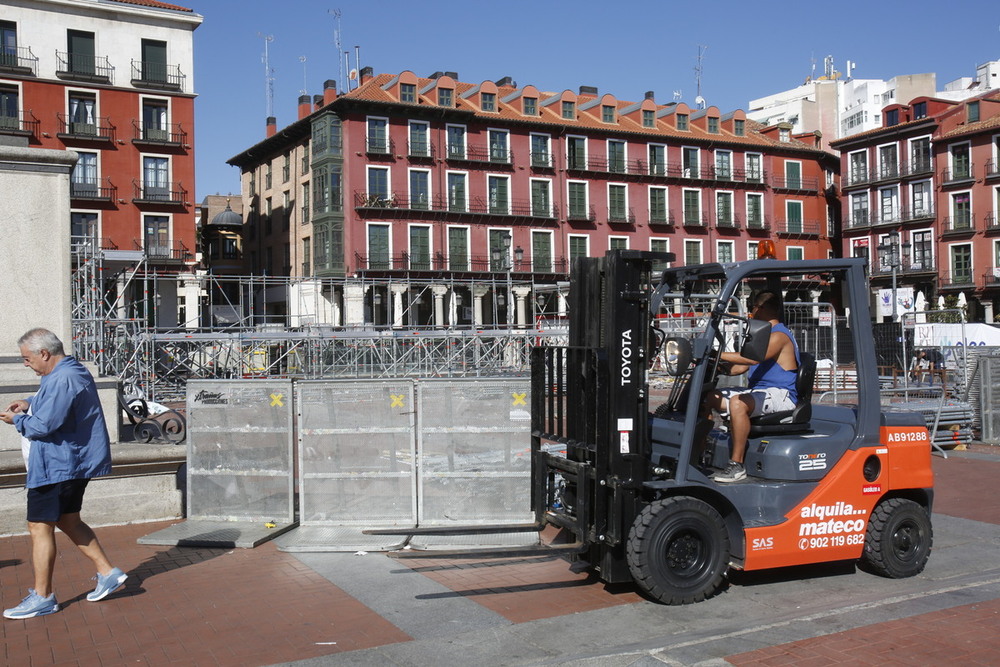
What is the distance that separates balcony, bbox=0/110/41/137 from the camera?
134 ft

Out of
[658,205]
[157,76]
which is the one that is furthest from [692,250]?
[157,76]

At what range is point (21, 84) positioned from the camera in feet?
135

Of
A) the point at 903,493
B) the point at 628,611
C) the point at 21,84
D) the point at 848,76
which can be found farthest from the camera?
the point at 848,76

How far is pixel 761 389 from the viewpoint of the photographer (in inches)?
282

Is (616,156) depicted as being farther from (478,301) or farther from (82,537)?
(82,537)

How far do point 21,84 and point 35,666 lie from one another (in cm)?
4235

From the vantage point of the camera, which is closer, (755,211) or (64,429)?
(64,429)

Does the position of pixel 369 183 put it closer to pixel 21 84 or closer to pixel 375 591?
pixel 21 84

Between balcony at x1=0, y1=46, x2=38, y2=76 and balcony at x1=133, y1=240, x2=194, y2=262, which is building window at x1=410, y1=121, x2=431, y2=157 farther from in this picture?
balcony at x1=0, y1=46, x2=38, y2=76

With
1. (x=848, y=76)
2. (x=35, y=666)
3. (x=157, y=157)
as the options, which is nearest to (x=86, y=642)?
(x=35, y=666)

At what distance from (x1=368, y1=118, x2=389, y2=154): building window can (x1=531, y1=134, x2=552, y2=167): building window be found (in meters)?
9.27

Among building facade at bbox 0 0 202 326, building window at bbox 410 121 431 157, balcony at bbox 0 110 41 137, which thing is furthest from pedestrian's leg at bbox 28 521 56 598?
building window at bbox 410 121 431 157

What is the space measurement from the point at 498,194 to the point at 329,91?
11045mm

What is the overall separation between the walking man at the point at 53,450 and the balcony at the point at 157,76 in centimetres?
4098
